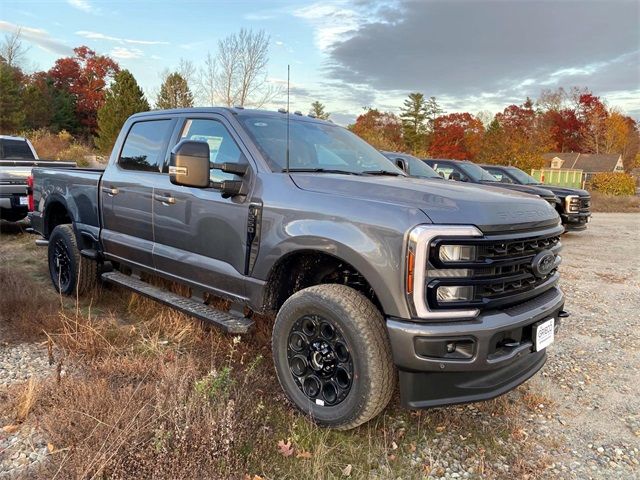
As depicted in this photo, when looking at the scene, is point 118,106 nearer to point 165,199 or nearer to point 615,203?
point 615,203

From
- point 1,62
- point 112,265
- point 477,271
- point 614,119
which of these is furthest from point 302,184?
point 614,119

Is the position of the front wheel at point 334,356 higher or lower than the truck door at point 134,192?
lower

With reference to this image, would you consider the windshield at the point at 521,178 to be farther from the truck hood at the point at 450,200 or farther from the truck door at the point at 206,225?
the truck door at the point at 206,225

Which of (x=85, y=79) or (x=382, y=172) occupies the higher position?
(x=85, y=79)

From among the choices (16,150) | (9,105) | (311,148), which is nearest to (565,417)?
(311,148)

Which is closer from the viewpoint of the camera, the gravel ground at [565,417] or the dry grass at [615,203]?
the gravel ground at [565,417]

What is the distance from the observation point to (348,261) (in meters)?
2.74

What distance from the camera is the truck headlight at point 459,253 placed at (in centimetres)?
254

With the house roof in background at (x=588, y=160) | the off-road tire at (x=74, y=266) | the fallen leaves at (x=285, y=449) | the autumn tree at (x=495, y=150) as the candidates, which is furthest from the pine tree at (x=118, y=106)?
the house roof in background at (x=588, y=160)

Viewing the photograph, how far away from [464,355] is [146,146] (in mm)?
3399

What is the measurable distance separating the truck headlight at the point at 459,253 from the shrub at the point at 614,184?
27871mm

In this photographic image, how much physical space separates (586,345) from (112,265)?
4.80 meters

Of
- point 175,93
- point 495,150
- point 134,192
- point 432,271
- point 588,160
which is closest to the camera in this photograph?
point 432,271

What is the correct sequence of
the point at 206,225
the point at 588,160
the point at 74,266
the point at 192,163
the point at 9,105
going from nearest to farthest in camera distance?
the point at 192,163, the point at 206,225, the point at 74,266, the point at 9,105, the point at 588,160
